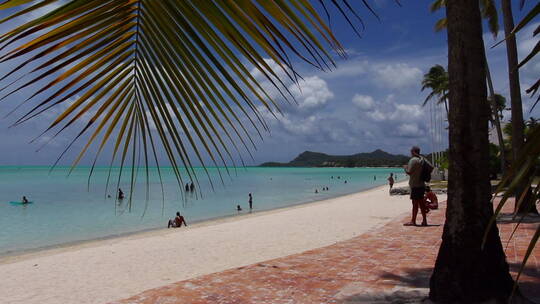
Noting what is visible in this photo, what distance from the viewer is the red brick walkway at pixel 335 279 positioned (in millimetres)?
4816

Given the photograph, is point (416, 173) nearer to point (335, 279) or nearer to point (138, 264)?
point (335, 279)

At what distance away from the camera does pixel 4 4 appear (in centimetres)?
77

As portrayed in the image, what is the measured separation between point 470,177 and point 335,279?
2479 millimetres

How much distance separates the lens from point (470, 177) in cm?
380

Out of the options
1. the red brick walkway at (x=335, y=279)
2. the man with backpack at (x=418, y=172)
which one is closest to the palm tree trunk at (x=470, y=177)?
the red brick walkway at (x=335, y=279)

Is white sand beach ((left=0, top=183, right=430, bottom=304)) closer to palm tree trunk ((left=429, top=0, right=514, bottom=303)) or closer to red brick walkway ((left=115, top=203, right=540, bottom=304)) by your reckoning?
red brick walkway ((left=115, top=203, right=540, bottom=304))

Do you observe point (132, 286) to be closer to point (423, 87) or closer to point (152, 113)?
point (152, 113)

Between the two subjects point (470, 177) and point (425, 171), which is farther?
point (425, 171)

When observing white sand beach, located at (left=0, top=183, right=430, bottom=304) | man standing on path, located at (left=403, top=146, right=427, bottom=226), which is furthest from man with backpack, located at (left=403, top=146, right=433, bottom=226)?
white sand beach, located at (left=0, top=183, right=430, bottom=304)

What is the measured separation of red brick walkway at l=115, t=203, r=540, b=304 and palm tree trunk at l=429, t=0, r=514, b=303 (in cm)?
73

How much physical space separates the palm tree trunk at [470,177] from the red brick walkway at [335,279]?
733 millimetres

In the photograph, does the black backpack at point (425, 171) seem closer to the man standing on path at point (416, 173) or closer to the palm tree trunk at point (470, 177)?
the man standing on path at point (416, 173)

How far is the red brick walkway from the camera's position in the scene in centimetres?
482

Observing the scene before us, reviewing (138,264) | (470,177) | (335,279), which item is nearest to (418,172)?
(335,279)
